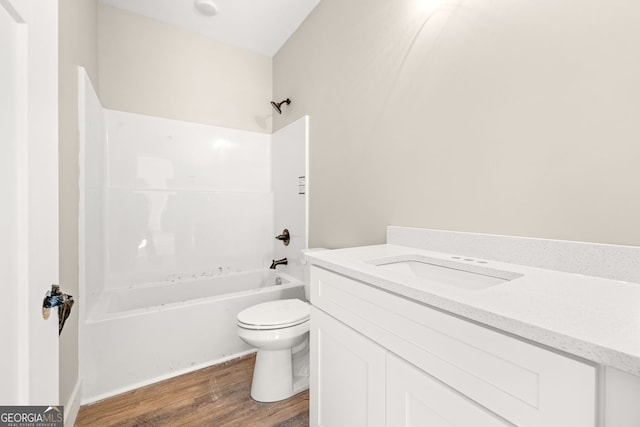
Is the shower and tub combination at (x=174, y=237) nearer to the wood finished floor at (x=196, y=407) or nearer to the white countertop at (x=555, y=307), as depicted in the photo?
the wood finished floor at (x=196, y=407)

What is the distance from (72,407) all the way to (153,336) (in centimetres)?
43

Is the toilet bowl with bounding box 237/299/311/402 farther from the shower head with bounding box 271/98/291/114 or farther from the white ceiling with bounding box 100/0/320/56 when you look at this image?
the white ceiling with bounding box 100/0/320/56

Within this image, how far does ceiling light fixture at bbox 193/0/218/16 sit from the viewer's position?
195 centimetres

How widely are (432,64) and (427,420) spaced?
137 cm

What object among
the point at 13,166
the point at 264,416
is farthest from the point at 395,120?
the point at 264,416

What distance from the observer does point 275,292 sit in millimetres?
2021

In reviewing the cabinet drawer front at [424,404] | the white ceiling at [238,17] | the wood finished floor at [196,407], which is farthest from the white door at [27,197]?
the white ceiling at [238,17]

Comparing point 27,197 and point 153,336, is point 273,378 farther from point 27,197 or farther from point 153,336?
point 27,197

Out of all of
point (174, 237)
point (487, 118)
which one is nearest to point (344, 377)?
point (487, 118)

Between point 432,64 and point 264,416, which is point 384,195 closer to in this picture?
point 432,64

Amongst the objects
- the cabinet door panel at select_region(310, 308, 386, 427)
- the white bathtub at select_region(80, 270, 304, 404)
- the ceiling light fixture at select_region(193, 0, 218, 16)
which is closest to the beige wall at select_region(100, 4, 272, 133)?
the ceiling light fixture at select_region(193, 0, 218, 16)

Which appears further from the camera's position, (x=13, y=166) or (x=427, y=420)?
(x=427, y=420)

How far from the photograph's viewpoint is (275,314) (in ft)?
5.01

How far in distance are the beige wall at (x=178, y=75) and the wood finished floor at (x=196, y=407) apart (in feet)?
6.61
